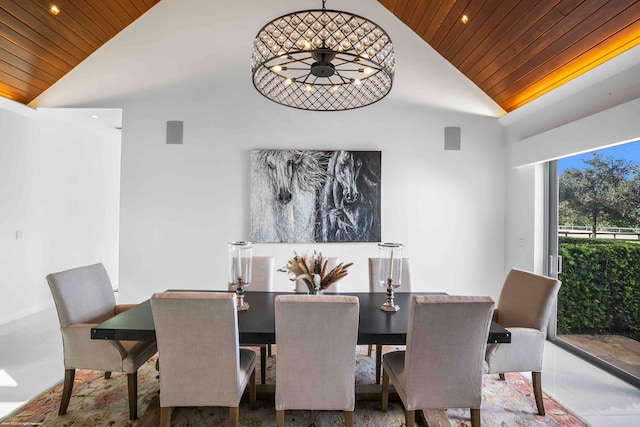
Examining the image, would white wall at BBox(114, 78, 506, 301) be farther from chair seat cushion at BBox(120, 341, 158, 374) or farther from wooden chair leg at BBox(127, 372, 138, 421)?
wooden chair leg at BBox(127, 372, 138, 421)

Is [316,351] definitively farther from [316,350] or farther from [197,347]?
[197,347]

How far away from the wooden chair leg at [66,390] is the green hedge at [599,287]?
14.1ft

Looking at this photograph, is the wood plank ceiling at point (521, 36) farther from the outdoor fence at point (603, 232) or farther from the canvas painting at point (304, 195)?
the canvas painting at point (304, 195)

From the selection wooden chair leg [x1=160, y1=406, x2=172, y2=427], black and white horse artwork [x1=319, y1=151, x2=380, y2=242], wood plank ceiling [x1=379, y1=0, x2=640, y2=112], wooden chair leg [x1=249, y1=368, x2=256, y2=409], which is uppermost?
wood plank ceiling [x1=379, y1=0, x2=640, y2=112]

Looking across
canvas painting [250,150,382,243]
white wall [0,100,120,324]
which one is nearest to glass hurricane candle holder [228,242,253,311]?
canvas painting [250,150,382,243]

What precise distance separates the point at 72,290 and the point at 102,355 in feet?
1.65

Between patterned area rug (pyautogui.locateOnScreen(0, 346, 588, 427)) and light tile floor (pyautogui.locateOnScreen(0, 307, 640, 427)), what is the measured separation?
15 centimetres

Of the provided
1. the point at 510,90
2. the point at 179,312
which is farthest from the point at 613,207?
the point at 179,312

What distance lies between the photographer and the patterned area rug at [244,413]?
221cm

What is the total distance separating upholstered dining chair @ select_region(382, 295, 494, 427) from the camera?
68.3 inches

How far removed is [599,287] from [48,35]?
19.3ft

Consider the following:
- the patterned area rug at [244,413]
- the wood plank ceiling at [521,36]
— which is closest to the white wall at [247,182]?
the wood plank ceiling at [521,36]

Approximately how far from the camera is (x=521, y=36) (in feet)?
10.1

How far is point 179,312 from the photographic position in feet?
5.73
